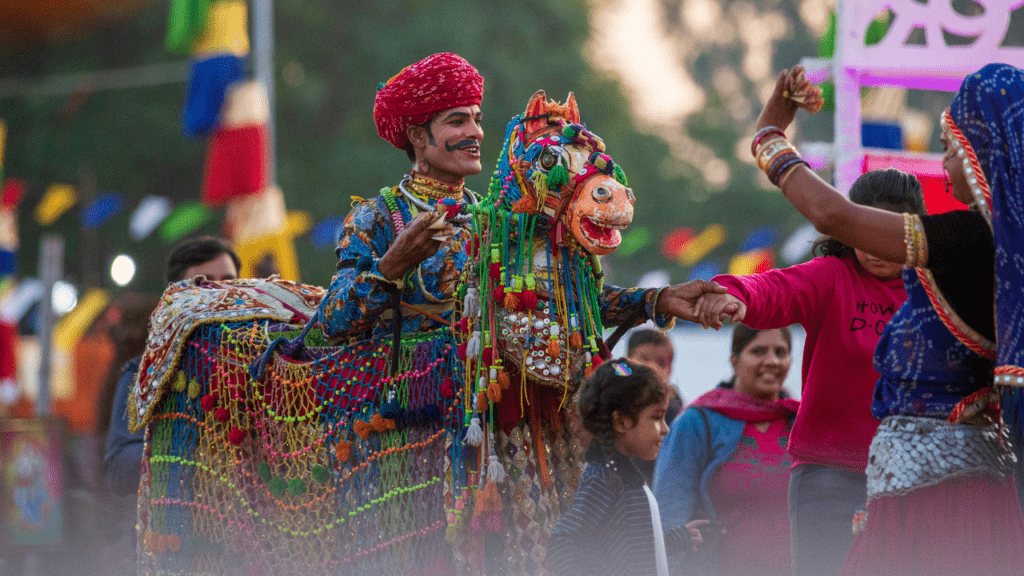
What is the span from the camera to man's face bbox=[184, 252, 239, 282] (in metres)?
4.86

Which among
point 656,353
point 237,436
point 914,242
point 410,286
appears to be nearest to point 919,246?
point 914,242

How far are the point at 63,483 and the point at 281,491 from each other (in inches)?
162

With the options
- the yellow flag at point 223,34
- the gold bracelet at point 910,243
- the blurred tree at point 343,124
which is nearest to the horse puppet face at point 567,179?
the gold bracelet at point 910,243

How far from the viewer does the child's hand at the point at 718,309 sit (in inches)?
128

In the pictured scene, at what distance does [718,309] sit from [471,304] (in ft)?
2.29

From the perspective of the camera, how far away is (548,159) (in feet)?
10.4

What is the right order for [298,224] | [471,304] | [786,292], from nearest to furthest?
[471,304], [786,292], [298,224]

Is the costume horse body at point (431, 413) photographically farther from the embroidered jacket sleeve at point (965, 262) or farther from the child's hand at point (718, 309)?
the embroidered jacket sleeve at point (965, 262)

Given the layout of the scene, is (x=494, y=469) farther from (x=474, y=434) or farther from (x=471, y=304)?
(x=471, y=304)

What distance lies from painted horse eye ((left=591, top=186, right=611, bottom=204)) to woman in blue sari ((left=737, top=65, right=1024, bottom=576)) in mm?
579

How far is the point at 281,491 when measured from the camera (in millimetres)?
3703

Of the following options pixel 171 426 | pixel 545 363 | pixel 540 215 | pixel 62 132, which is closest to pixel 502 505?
pixel 545 363

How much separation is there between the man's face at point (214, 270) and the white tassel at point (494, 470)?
2120 mm

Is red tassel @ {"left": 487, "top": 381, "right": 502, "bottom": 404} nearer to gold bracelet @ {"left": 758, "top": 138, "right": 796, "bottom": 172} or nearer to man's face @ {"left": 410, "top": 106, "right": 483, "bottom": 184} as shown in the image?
man's face @ {"left": 410, "top": 106, "right": 483, "bottom": 184}
